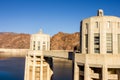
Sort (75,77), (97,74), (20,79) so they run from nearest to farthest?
1. (97,74)
2. (75,77)
3. (20,79)

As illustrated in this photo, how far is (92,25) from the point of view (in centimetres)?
2984

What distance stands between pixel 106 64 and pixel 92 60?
2.27 meters

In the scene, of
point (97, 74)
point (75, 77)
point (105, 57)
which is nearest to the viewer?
point (105, 57)

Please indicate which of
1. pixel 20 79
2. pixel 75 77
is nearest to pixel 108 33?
pixel 75 77

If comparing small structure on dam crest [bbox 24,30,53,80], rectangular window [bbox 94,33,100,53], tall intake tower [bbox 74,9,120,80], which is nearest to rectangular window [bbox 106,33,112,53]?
tall intake tower [bbox 74,9,120,80]

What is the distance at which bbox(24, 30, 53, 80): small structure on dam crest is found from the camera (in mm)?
59531

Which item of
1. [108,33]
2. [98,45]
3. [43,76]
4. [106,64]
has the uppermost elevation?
[108,33]

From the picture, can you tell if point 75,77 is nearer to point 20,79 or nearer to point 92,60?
point 92,60

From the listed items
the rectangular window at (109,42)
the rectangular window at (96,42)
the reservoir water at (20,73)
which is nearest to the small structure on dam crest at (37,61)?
the reservoir water at (20,73)

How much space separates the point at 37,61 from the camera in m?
61.0

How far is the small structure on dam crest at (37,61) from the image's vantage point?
59.5 metres

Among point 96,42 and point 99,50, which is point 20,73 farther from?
point 99,50

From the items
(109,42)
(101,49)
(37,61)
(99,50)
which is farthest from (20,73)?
(109,42)

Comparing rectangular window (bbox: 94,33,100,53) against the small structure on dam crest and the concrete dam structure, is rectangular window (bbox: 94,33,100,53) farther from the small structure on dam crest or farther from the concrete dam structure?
the small structure on dam crest
